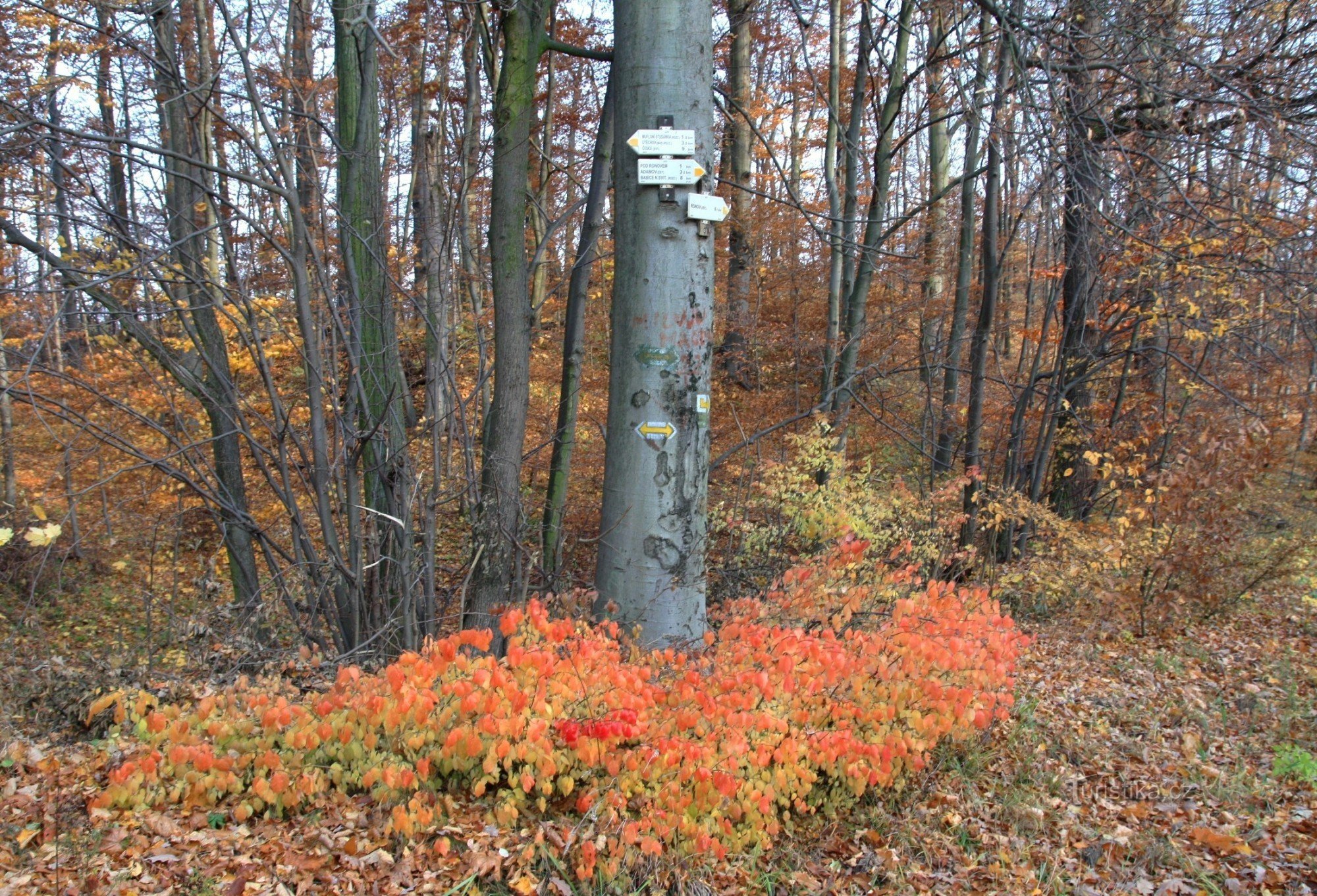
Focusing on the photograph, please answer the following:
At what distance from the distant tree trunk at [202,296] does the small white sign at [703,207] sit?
2.23m

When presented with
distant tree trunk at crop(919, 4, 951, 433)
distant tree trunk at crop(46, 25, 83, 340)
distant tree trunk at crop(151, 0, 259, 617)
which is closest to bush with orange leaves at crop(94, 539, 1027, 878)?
distant tree trunk at crop(151, 0, 259, 617)

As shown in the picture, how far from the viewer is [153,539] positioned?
5.18 meters

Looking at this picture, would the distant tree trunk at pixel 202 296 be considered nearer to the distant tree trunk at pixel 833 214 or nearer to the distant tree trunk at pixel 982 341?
the distant tree trunk at pixel 833 214

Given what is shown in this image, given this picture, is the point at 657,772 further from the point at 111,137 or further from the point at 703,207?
the point at 111,137

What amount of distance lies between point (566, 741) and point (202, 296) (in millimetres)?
4310

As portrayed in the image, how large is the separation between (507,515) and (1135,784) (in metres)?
3.93

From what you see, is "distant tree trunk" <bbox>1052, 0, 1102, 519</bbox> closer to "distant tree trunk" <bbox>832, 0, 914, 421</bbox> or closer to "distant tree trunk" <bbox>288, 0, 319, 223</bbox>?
"distant tree trunk" <bbox>832, 0, 914, 421</bbox>

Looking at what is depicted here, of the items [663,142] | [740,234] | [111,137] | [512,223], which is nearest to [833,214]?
[512,223]

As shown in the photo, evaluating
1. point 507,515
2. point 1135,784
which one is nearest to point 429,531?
point 507,515

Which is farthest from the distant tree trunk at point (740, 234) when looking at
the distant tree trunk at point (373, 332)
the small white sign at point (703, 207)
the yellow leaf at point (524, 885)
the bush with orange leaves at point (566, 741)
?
the yellow leaf at point (524, 885)

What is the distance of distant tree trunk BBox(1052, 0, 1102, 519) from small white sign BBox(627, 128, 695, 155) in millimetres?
3376

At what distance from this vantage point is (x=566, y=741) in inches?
121

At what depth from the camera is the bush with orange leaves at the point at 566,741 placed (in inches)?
122

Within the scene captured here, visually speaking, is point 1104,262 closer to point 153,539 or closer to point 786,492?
point 786,492
